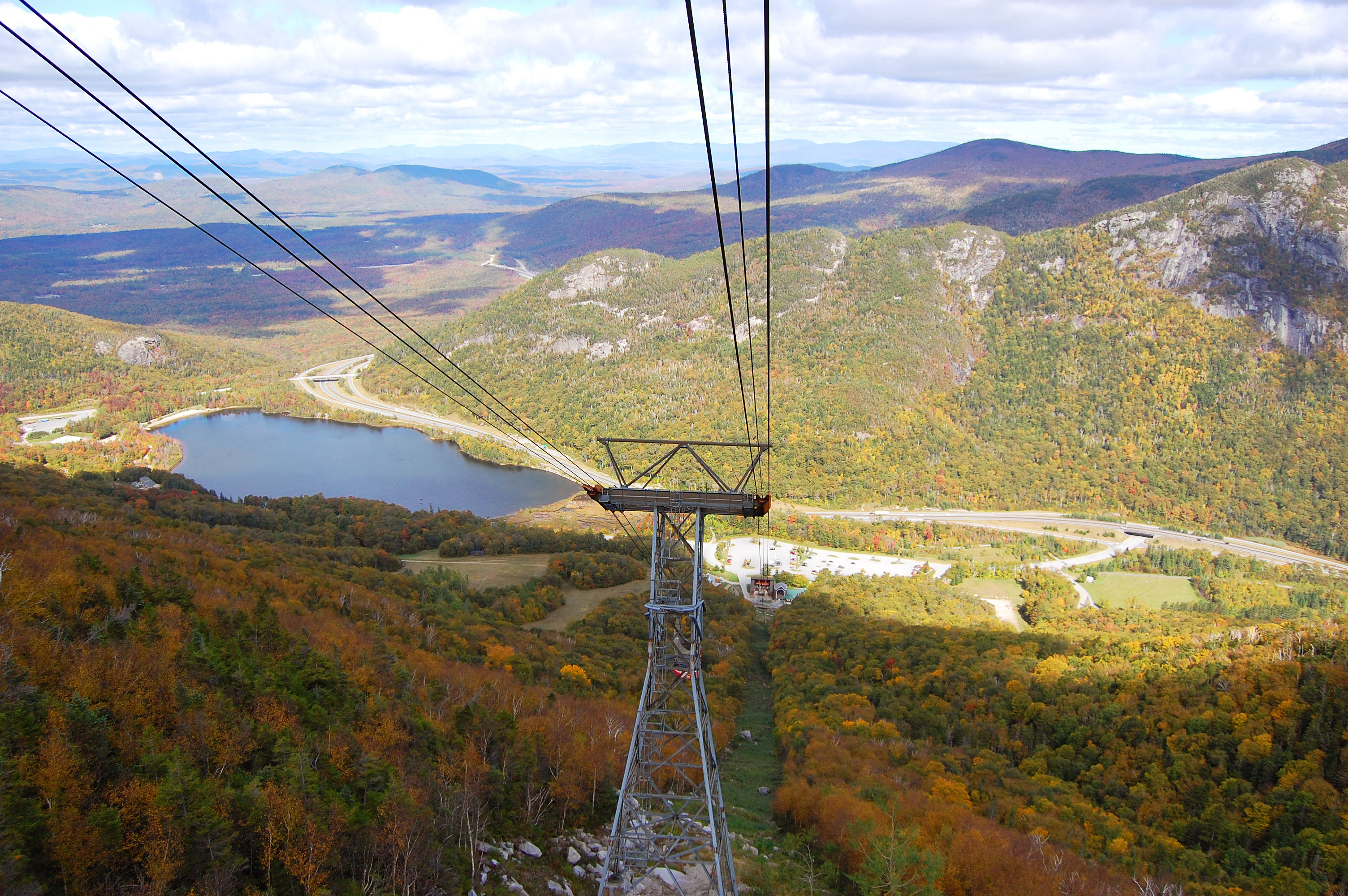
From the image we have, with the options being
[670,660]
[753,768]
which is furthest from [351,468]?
[670,660]

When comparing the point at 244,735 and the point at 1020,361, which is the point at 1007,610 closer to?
the point at 244,735

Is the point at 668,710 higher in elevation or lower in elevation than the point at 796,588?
higher

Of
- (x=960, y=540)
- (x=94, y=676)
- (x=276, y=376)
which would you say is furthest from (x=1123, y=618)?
(x=276, y=376)

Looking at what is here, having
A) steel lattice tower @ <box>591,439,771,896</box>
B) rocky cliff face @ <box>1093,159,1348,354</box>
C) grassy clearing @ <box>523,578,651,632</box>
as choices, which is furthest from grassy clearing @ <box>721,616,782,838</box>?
rocky cliff face @ <box>1093,159,1348,354</box>

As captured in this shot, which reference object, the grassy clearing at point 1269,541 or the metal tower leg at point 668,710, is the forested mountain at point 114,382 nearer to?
the metal tower leg at point 668,710

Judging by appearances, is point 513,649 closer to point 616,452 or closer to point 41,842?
point 41,842

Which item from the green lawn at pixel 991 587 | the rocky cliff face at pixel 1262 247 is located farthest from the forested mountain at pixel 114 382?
the rocky cliff face at pixel 1262 247
